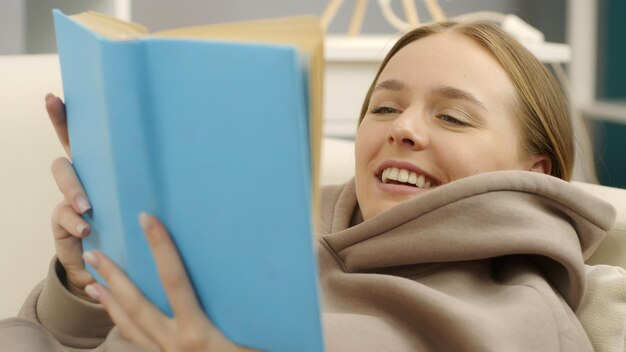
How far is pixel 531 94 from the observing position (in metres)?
1.20

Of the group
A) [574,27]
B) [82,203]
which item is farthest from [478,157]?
[574,27]

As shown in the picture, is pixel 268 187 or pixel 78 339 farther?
pixel 78 339

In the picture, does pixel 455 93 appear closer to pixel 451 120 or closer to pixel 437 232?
pixel 451 120

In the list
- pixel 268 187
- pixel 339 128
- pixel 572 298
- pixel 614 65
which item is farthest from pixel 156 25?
pixel 268 187

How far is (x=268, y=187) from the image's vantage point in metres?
0.68

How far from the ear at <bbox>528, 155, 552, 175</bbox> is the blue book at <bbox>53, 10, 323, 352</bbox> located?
0.57 metres

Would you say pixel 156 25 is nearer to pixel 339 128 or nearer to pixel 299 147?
pixel 339 128

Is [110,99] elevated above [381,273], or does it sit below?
above

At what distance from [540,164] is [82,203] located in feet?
1.94

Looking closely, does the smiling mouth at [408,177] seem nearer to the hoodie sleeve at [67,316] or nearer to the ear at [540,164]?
the ear at [540,164]

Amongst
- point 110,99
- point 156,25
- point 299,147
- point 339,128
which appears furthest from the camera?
point 156,25

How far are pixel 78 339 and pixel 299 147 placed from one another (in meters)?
0.61

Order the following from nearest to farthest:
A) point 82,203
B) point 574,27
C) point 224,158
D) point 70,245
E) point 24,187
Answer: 1. point 224,158
2. point 82,203
3. point 70,245
4. point 24,187
5. point 574,27

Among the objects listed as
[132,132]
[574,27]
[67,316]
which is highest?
[132,132]
